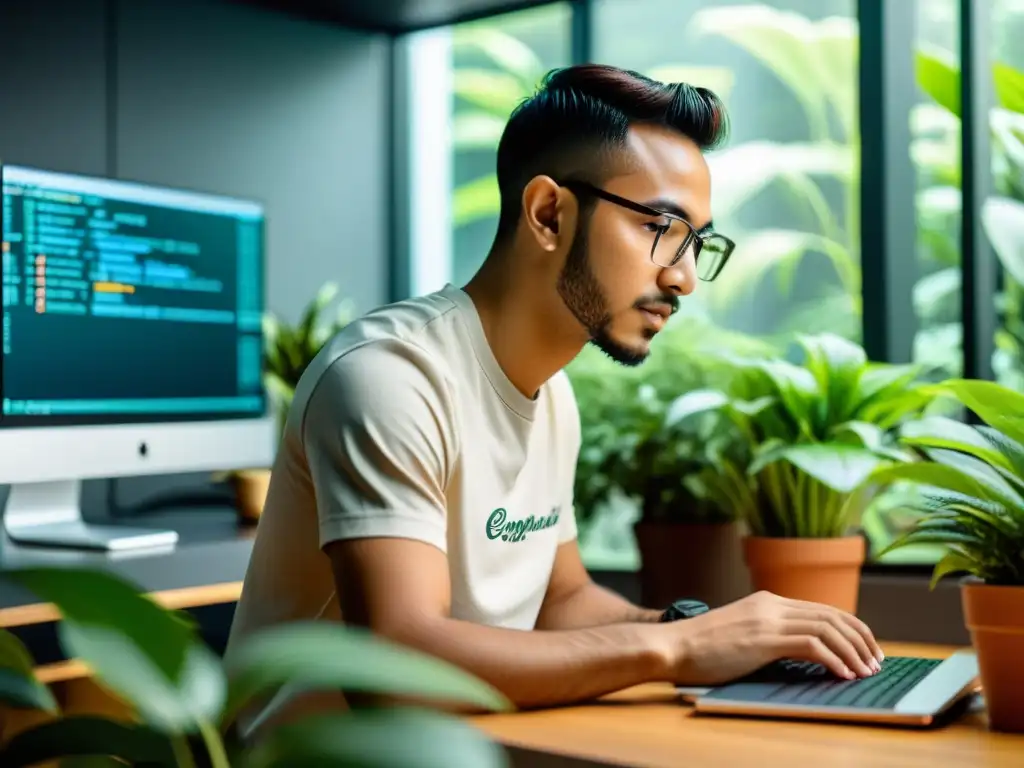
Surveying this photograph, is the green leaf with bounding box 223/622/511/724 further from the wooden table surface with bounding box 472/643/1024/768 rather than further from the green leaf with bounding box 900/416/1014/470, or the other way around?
the green leaf with bounding box 900/416/1014/470

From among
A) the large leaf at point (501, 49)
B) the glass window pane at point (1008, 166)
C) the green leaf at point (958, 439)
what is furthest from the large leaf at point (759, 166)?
the green leaf at point (958, 439)

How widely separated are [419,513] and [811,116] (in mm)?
1714

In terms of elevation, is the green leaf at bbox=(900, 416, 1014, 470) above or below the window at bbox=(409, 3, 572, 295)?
below

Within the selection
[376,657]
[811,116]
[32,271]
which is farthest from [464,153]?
[376,657]

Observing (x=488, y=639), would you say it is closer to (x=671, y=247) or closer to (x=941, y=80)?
(x=671, y=247)

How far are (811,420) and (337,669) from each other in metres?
1.55

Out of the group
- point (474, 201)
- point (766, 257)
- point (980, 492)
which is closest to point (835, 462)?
point (980, 492)

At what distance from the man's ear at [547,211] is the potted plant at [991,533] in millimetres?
509

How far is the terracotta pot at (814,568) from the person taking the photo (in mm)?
1796

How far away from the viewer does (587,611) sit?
5.32 ft

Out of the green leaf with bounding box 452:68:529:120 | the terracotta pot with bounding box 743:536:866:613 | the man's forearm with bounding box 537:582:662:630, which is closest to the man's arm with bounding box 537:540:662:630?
the man's forearm with bounding box 537:582:662:630

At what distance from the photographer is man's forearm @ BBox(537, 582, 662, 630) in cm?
158

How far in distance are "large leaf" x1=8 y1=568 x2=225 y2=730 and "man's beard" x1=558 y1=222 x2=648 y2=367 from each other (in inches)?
42.6

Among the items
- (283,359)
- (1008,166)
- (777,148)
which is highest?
(777,148)
